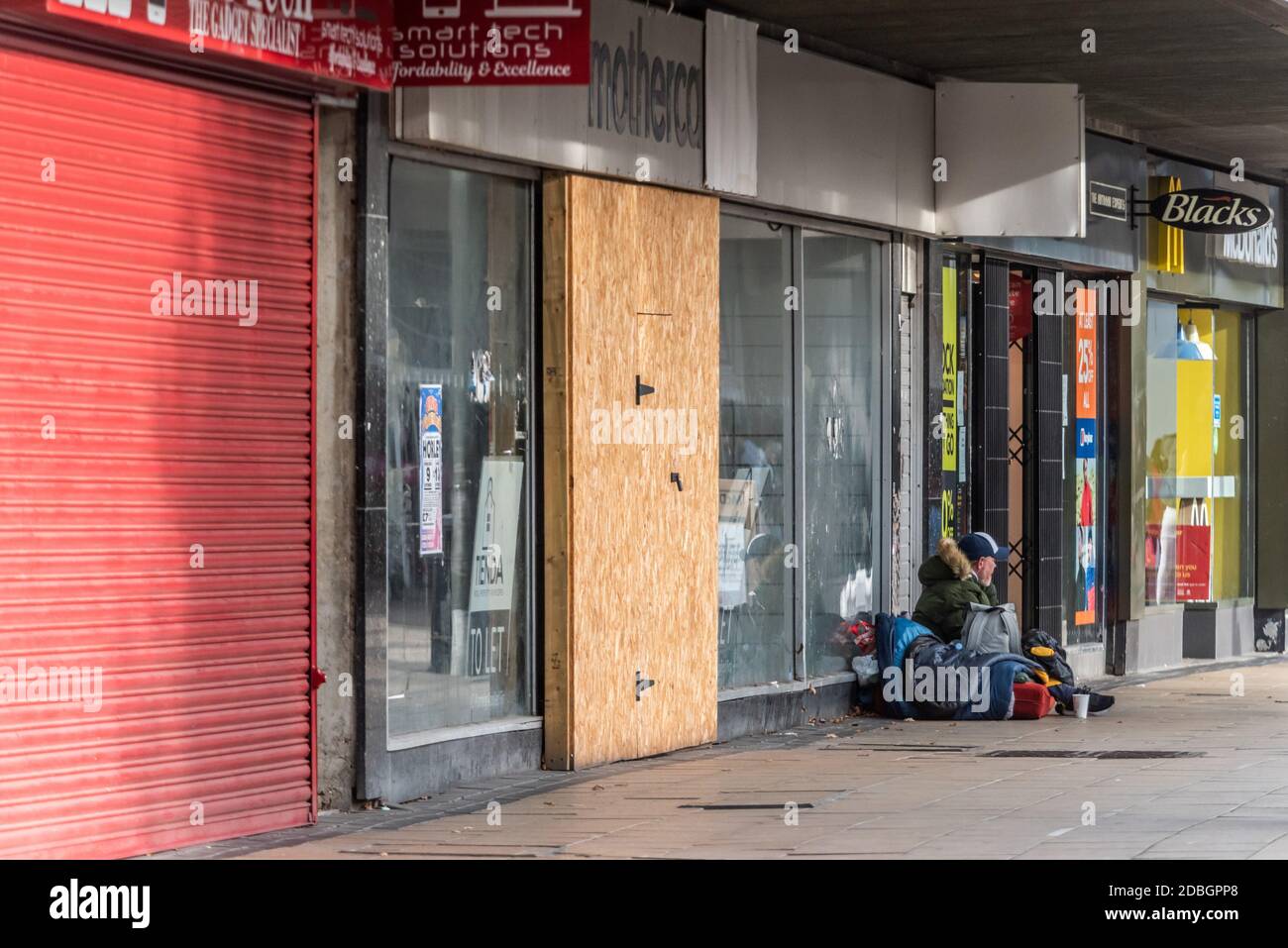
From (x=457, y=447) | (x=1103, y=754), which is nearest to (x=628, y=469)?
(x=457, y=447)

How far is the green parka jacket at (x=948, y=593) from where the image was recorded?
15.3 m

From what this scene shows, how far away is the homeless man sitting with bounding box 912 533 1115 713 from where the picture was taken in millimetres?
15297

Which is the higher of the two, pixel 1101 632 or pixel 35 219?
pixel 35 219

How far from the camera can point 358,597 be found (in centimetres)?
1069

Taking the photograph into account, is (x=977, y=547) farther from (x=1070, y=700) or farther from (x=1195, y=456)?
(x=1195, y=456)

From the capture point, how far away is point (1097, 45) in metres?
15.4

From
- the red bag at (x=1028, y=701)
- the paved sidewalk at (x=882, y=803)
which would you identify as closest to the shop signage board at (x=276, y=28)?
the paved sidewalk at (x=882, y=803)

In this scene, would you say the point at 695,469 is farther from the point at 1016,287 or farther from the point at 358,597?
the point at 1016,287

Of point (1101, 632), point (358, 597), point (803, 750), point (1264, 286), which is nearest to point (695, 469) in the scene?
point (803, 750)

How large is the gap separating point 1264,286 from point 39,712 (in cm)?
1665

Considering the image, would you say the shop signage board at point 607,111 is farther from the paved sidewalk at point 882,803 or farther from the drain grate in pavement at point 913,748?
the drain grate in pavement at point 913,748

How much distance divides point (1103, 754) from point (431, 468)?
4.50 metres

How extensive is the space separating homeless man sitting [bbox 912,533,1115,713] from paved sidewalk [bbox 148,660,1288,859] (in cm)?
73

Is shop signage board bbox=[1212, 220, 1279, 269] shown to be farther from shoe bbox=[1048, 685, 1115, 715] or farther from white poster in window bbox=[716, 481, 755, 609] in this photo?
white poster in window bbox=[716, 481, 755, 609]
